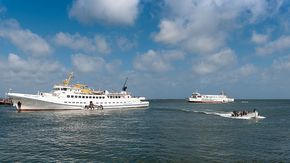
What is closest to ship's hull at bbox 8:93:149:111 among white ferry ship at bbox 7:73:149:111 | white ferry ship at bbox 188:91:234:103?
white ferry ship at bbox 7:73:149:111

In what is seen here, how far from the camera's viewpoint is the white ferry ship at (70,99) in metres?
78.9

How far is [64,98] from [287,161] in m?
69.6

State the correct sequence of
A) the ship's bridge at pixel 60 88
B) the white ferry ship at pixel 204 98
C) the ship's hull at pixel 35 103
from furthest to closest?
the white ferry ship at pixel 204 98
the ship's bridge at pixel 60 88
the ship's hull at pixel 35 103

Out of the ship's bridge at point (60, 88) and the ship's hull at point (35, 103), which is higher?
the ship's bridge at point (60, 88)

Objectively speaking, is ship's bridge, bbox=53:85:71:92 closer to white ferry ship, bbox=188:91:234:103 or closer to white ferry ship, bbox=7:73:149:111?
white ferry ship, bbox=7:73:149:111

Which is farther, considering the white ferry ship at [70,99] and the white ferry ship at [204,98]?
the white ferry ship at [204,98]

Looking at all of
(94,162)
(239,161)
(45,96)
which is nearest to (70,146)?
(94,162)

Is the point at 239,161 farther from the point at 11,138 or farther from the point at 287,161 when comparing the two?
the point at 11,138

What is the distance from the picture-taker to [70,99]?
8562 centimetres

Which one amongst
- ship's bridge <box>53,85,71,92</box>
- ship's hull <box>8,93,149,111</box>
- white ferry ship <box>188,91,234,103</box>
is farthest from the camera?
white ferry ship <box>188,91,234,103</box>

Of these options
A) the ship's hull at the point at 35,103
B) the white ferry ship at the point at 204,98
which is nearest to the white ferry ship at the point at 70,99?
the ship's hull at the point at 35,103

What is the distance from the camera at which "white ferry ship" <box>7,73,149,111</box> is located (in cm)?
7894

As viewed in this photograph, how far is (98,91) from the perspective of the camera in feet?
318

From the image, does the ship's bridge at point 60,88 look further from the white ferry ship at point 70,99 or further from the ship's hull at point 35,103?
the ship's hull at point 35,103
